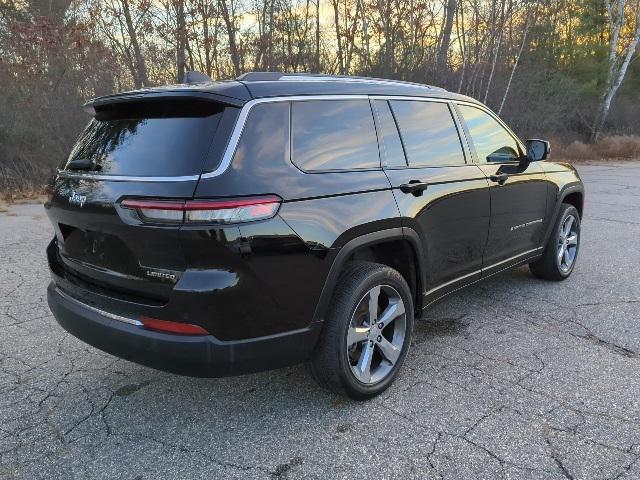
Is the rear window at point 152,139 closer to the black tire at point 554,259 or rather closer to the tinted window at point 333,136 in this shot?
the tinted window at point 333,136

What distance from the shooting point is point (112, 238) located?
8.16ft

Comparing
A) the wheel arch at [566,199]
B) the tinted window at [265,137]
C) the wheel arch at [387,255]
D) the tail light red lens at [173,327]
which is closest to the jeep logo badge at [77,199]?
→ the tail light red lens at [173,327]

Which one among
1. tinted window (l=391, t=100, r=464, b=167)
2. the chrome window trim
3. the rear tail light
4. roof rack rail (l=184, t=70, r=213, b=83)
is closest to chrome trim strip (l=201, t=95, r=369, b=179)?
the chrome window trim

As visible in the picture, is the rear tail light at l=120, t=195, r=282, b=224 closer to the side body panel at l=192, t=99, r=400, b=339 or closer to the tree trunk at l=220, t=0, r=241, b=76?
the side body panel at l=192, t=99, r=400, b=339

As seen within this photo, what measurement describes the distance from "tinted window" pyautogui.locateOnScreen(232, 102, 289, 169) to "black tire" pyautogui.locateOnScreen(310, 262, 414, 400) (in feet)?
2.55

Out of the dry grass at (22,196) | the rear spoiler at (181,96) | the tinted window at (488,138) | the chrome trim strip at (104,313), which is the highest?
the rear spoiler at (181,96)

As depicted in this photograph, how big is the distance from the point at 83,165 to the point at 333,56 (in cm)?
1784

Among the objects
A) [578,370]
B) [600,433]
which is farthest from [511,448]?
[578,370]

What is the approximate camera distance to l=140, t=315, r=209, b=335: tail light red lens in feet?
7.66

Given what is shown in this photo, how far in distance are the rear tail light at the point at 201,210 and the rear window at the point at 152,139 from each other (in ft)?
0.53

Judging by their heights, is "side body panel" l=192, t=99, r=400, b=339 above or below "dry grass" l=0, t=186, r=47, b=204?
above

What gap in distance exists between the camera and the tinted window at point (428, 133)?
3.34m

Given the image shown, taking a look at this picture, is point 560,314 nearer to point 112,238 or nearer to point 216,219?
point 216,219

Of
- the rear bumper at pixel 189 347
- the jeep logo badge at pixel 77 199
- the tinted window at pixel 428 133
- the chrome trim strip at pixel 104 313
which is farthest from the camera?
the tinted window at pixel 428 133
